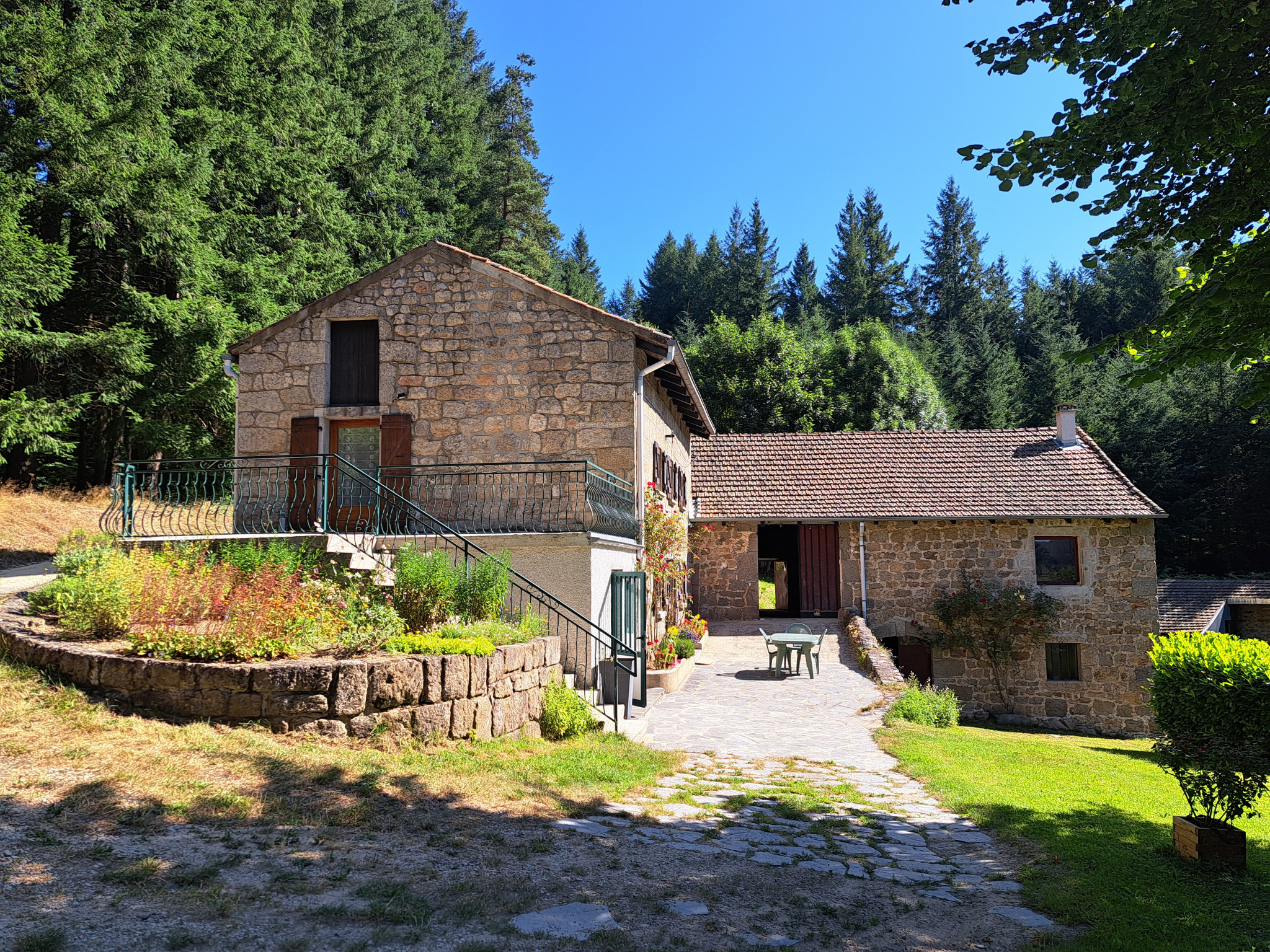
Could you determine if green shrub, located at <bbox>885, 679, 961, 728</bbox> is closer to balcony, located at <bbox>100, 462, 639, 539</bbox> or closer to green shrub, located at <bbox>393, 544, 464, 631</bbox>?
balcony, located at <bbox>100, 462, 639, 539</bbox>

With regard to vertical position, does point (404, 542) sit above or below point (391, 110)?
below

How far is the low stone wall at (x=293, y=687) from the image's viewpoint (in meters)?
6.15

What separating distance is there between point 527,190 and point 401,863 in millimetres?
31140

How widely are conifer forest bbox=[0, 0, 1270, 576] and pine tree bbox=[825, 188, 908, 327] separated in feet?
0.46

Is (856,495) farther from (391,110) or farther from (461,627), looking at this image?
(391,110)

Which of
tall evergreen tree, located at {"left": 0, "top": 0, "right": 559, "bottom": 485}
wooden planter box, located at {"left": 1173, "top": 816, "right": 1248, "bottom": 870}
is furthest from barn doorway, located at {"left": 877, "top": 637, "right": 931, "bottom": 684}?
tall evergreen tree, located at {"left": 0, "top": 0, "right": 559, "bottom": 485}

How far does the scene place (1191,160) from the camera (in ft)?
19.8

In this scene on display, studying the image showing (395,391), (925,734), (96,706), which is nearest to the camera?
(96,706)

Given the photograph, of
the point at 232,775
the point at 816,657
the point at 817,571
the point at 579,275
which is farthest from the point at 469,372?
the point at 579,275

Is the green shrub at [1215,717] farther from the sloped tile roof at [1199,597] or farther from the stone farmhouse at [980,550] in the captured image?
the sloped tile roof at [1199,597]

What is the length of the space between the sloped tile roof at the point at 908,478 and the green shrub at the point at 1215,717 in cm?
1175

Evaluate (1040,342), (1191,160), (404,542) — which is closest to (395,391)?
(404,542)

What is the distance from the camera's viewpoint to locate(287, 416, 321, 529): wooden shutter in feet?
41.6

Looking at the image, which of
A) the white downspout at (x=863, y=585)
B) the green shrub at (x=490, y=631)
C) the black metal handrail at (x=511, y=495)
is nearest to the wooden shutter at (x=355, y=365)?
the black metal handrail at (x=511, y=495)
